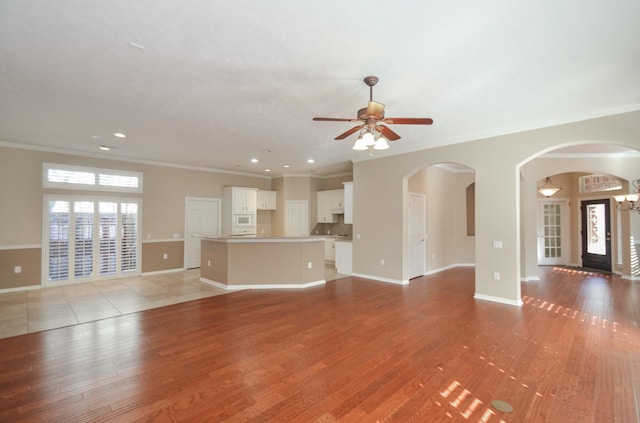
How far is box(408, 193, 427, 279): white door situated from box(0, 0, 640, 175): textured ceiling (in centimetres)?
236

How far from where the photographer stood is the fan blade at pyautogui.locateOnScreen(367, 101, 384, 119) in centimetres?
272

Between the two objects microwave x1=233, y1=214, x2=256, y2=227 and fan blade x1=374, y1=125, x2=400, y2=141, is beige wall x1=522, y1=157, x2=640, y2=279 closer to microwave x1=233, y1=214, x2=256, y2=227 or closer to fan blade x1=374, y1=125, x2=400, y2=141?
fan blade x1=374, y1=125, x2=400, y2=141

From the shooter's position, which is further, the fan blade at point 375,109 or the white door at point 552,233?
the white door at point 552,233

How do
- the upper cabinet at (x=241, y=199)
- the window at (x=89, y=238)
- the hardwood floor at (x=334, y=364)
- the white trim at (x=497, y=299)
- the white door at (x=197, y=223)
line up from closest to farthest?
the hardwood floor at (x=334, y=364), the white trim at (x=497, y=299), the window at (x=89, y=238), the white door at (x=197, y=223), the upper cabinet at (x=241, y=199)

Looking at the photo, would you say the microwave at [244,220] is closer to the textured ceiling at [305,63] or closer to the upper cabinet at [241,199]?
the upper cabinet at [241,199]

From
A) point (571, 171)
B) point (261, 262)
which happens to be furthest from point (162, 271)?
point (571, 171)

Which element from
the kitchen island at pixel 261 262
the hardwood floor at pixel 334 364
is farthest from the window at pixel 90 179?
the hardwood floor at pixel 334 364

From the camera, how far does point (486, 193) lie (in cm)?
482

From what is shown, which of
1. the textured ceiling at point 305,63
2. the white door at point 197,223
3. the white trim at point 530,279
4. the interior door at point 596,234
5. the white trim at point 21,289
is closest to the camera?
the textured ceiling at point 305,63

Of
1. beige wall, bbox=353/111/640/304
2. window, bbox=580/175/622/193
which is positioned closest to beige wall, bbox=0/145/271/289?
beige wall, bbox=353/111/640/304

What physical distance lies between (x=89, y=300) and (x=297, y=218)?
559 centimetres

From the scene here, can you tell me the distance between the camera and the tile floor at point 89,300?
153 inches

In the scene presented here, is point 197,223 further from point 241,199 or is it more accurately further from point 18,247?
point 18,247

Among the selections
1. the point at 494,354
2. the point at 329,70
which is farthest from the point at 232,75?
the point at 494,354
